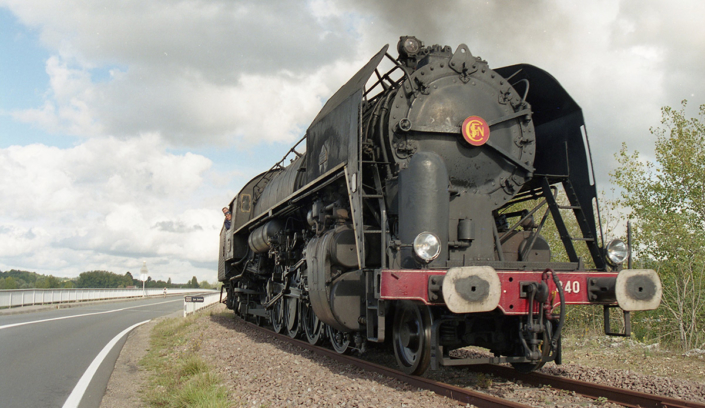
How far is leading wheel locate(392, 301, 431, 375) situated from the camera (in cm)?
488

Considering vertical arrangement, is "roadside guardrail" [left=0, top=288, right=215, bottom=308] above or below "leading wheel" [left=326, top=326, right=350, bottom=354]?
below

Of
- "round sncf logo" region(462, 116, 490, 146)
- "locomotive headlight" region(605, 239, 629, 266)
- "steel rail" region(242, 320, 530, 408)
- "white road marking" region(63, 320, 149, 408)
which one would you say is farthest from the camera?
"round sncf logo" region(462, 116, 490, 146)

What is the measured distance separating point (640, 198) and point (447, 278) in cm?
1064

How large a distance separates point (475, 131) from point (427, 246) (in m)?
1.73

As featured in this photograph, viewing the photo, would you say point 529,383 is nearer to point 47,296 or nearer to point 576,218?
point 576,218

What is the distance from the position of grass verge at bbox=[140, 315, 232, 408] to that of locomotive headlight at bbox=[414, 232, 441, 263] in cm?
212

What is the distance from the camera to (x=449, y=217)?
536cm

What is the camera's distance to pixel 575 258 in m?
5.79

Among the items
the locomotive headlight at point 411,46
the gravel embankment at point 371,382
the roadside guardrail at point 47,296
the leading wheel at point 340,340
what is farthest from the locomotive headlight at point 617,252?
the roadside guardrail at point 47,296

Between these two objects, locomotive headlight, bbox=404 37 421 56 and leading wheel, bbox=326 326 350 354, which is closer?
locomotive headlight, bbox=404 37 421 56

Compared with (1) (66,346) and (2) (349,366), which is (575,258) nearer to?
(2) (349,366)

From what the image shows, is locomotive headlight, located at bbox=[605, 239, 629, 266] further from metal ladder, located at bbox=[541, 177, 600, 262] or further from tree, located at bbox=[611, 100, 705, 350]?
tree, located at bbox=[611, 100, 705, 350]

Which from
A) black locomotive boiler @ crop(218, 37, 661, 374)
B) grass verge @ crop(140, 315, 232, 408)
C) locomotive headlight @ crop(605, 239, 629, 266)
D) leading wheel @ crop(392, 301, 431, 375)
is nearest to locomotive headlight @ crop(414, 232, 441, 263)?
black locomotive boiler @ crop(218, 37, 661, 374)

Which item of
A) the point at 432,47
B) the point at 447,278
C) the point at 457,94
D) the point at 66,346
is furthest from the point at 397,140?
the point at 66,346
